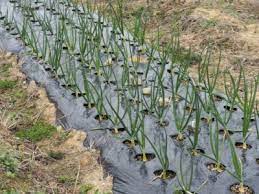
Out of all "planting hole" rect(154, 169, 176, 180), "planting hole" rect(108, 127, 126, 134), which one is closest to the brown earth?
"planting hole" rect(108, 127, 126, 134)

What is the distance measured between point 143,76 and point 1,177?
79.6 inches

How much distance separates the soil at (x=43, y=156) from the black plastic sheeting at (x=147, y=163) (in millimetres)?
84

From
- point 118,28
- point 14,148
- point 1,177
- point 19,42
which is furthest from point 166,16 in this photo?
point 1,177

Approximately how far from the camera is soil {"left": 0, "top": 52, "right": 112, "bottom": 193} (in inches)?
125

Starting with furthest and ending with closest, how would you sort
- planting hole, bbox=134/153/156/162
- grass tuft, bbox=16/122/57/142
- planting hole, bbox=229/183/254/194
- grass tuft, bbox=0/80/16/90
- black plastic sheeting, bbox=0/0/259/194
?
grass tuft, bbox=0/80/16/90 → grass tuft, bbox=16/122/57/142 → planting hole, bbox=134/153/156/162 → black plastic sheeting, bbox=0/0/259/194 → planting hole, bbox=229/183/254/194

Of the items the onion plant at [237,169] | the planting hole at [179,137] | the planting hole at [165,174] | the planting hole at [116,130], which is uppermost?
the onion plant at [237,169]

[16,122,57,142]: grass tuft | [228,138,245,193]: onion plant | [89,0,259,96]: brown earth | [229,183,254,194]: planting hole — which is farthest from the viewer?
[89,0,259,96]: brown earth

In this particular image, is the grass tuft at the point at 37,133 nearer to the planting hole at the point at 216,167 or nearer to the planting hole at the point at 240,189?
the planting hole at the point at 216,167

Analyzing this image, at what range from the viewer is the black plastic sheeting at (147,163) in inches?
125

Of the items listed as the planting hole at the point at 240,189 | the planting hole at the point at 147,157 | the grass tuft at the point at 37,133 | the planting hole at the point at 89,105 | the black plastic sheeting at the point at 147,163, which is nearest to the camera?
the planting hole at the point at 240,189

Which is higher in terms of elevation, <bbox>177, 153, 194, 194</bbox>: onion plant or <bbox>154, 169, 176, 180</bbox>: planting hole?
<bbox>177, 153, 194, 194</bbox>: onion plant

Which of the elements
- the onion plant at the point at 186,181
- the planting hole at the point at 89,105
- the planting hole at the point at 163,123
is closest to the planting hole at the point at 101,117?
the planting hole at the point at 89,105

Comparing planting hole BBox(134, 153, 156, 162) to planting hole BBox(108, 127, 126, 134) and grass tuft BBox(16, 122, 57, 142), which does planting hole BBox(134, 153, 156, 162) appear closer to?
planting hole BBox(108, 127, 126, 134)

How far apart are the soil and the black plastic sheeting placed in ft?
0.28
